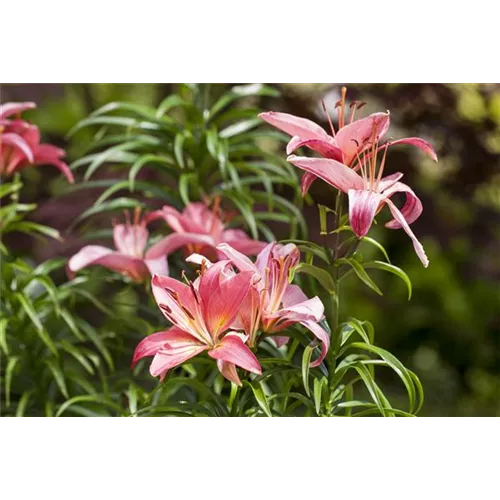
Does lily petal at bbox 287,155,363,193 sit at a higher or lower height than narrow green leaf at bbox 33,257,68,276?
higher

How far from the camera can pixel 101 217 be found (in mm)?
1658

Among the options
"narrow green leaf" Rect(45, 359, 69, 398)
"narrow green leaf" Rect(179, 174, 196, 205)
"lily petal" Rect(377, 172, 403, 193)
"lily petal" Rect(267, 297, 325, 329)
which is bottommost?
"narrow green leaf" Rect(45, 359, 69, 398)

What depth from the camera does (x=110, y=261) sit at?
1233 mm

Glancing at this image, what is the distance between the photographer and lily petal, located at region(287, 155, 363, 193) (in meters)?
0.82

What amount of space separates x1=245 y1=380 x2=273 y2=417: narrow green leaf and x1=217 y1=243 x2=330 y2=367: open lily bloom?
5 cm

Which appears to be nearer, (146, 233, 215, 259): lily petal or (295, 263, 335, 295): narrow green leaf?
(295, 263, 335, 295): narrow green leaf

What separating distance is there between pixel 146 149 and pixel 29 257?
0.51m

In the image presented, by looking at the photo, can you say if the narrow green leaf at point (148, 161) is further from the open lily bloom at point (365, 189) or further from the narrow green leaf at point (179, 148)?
the open lily bloom at point (365, 189)

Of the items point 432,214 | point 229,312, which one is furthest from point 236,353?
point 432,214

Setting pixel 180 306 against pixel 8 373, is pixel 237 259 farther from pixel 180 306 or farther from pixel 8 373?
pixel 8 373

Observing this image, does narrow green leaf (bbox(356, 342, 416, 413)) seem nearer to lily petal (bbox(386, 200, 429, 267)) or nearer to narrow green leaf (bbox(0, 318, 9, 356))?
lily petal (bbox(386, 200, 429, 267))

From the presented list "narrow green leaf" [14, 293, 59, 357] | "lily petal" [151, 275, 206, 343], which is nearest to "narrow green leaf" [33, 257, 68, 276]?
"narrow green leaf" [14, 293, 59, 357]
